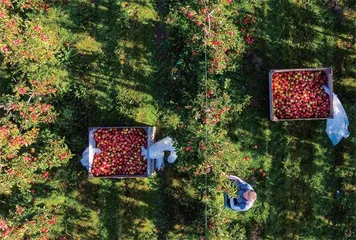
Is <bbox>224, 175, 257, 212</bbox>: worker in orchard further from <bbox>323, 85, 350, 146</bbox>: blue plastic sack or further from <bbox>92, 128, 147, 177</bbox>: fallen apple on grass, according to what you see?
<bbox>323, 85, 350, 146</bbox>: blue plastic sack

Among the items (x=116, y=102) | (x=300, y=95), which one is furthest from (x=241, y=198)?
(x=116, y=102)

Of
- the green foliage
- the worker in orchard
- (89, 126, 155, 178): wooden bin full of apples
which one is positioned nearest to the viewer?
the worker in orchard

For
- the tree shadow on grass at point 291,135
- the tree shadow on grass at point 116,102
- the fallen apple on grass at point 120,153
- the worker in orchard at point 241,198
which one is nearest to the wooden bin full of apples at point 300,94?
the tree shadow on grass at point 291,135

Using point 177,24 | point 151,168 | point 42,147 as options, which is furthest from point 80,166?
point 177,24

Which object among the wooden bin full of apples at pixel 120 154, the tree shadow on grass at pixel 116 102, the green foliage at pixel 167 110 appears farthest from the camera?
the tree shadow on grass at pixel 116 102

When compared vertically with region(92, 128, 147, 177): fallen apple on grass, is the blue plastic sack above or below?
above

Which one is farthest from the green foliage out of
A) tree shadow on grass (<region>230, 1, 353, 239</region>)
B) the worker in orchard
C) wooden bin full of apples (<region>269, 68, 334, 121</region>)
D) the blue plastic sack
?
wooden bin full of apples (<region>269, 68, 334, 121</region>)

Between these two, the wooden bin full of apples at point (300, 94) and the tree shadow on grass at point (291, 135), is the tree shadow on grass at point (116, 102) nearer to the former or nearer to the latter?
the tree shadow on grass at point (291, 135)
